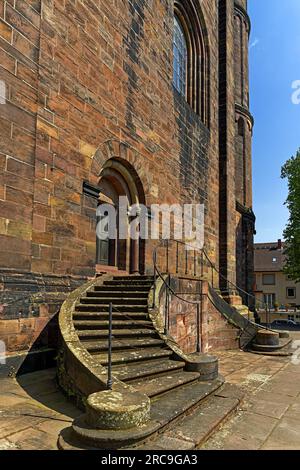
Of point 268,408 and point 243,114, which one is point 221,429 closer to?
point 268,408

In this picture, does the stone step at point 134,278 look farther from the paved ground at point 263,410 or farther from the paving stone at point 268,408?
the paving stone at point 268,408

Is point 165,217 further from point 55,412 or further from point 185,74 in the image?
point 55,412

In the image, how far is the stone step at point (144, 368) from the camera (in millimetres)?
4867

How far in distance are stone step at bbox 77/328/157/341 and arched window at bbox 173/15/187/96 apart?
34.1ft

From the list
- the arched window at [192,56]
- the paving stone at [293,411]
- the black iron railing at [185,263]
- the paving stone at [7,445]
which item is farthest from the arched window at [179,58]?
the paving stone at [7,445]

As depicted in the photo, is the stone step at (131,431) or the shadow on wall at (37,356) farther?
the shadow on wall at (37,356)

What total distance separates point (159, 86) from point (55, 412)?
9941 millimetres

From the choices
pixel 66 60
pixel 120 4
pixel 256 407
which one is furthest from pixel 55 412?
pixel 120 4

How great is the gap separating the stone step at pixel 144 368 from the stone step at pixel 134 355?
7 cm

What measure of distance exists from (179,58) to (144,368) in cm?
1270

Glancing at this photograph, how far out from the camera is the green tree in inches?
947

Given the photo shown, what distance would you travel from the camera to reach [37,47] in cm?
694

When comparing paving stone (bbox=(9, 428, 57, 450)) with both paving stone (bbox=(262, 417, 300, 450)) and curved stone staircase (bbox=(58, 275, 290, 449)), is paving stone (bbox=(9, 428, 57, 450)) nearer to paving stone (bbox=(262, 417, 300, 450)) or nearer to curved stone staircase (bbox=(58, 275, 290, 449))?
curved stone staircase (bbox=(58, 275, 290, 449))
